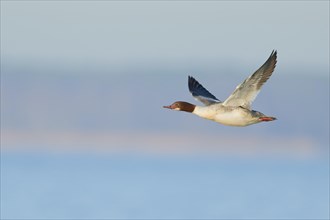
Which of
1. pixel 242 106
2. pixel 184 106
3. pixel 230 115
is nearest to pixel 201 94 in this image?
pixel 184 106

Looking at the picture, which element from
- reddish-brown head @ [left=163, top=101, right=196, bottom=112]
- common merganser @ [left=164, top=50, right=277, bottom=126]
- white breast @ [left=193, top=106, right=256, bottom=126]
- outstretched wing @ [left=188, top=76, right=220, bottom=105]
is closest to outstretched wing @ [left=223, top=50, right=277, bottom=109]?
common merganser @ [left=164, top=50, right=277, bottom=126]

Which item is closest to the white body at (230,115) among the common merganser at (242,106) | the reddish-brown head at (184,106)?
the common merganser at (242,106)

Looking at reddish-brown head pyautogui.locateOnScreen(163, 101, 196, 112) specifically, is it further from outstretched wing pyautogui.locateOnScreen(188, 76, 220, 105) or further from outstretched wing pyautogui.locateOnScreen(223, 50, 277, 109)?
outstretched wing pyautogui.locateOnScreen(223, 50, 277, 109)

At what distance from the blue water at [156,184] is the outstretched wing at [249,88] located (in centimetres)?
1038

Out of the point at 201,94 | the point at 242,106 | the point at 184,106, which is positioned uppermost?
the point at 201,94

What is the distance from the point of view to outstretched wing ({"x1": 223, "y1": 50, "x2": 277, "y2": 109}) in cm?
1653

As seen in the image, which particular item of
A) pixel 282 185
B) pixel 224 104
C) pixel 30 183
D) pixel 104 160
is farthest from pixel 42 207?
pixel 104 160

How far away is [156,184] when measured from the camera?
36062mm

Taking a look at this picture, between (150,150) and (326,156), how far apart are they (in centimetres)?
807

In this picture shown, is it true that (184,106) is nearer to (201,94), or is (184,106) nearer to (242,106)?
(242,106)

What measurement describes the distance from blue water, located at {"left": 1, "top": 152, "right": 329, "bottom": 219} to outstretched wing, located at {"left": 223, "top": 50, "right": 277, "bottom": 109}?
1038 centimetres

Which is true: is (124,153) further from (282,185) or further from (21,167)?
(282,185)

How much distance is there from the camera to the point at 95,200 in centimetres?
3030

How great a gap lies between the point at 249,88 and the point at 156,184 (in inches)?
771
